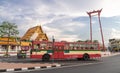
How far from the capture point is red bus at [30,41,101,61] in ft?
99.7

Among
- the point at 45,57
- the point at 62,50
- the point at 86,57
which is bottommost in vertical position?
the point at 86,57

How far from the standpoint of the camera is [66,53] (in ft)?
105

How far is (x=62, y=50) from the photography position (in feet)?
105

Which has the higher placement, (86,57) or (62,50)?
(62,50)

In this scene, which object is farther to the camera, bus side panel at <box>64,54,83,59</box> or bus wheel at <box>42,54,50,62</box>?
bus side panel at <box>64,54,83,59</box>

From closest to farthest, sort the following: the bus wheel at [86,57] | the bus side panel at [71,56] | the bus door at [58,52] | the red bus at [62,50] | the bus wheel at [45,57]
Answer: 1. the red bus at [62,50]
2. the bus wheel at [45,57]
3. the bus door at [58,52]
4. the bus side panel at [71,56]
5. the bus wheel at [86,57]

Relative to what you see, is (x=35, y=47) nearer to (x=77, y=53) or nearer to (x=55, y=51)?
(x=55, y=51)

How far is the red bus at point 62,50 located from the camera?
30.4 meters

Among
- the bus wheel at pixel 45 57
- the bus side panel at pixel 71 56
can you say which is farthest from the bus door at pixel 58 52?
the bus wheel at pixel 45 57

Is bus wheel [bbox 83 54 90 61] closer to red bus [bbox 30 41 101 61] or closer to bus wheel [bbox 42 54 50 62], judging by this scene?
red bus [bbox 30 41 101 61]

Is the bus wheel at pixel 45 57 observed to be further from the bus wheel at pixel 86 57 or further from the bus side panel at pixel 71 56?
the bus wheel at pixel 86 57

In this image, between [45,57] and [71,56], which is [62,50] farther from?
[45,57]

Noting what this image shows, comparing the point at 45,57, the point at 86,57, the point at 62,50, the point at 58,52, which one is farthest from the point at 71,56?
the point at 45,57

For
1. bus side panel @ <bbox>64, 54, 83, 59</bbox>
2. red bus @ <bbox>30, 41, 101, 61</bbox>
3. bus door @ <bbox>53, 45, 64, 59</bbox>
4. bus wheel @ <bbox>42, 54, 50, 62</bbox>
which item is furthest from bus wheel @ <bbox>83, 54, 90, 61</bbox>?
bus wheel @ <bbox>42, 54, 50, 62</bbox>
